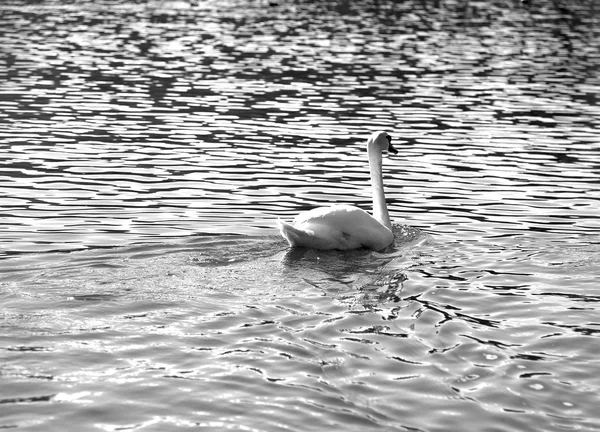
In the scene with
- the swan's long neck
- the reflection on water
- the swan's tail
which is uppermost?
the swan's tail

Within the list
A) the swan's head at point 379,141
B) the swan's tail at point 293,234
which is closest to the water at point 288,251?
the swan's tail at point 293,234

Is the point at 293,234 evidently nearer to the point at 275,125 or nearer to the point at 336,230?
the point at 336,230

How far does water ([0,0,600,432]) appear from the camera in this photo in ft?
29.7

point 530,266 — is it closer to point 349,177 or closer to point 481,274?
point 481,274

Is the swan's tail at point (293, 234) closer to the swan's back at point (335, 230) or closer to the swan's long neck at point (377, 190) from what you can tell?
the swan's back at point (335, 230)

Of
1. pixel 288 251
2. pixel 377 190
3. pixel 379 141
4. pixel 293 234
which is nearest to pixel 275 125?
pixel 379 141

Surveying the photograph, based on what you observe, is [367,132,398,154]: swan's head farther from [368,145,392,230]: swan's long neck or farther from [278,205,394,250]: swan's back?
[278,205,394,250]: swan's back

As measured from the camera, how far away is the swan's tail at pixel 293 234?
13795mm

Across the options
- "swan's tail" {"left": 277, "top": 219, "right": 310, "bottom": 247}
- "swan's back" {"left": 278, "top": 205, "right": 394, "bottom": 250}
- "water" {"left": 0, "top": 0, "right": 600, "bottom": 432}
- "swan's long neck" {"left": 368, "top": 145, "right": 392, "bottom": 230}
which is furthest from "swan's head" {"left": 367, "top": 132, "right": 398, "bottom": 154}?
"swan's tail" {"left": 277, "top": 219, "right": 310, "bottom": 247}

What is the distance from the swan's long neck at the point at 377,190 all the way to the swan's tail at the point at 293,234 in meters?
1.91

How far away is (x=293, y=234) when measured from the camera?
45.7 feet

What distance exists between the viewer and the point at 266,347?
400 inches

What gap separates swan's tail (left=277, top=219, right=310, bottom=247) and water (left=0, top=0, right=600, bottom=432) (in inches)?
9.3

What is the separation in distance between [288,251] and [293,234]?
520 millimetres
